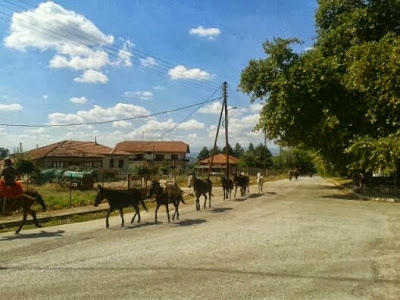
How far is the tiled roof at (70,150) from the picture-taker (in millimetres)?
58688

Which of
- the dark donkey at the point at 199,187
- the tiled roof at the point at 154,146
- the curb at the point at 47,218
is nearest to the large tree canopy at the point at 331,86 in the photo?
the dark donkey at the point at 199,187

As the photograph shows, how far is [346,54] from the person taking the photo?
2828cm

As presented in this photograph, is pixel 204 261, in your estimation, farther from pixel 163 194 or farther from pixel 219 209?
pixel 219 209

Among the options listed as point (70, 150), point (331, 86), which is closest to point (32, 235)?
point (331, 86)

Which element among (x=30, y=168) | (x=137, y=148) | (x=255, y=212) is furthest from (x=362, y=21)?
(x=137, y=148)

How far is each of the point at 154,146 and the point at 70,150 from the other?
1609 inches

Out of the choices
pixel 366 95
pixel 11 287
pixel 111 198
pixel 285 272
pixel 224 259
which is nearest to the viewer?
pixel 11 287

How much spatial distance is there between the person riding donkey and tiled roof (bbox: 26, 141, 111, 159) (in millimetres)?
40082

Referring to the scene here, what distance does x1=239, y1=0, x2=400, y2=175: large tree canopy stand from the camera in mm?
27844

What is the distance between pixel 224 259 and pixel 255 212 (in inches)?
384

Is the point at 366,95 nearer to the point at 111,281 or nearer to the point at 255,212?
the point at 255,212

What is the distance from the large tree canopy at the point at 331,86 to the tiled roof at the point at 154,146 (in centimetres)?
6992

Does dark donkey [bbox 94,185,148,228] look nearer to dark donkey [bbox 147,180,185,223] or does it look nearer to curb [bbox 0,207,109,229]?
dark donkey [bbox 147,180,185,223]

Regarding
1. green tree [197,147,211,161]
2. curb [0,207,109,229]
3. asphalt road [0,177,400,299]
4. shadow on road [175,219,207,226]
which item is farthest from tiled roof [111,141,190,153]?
asphalt road [0,177,400,299]
